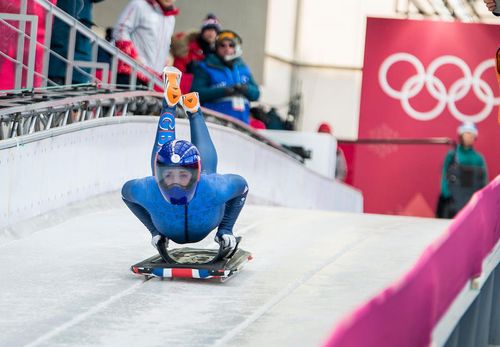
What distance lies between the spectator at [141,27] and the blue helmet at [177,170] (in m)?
5.15

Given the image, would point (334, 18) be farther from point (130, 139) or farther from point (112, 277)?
point (112, 277)

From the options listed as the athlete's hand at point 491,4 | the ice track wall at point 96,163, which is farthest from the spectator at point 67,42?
the athlete's hand at point 491,4

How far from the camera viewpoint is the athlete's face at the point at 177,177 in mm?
6672

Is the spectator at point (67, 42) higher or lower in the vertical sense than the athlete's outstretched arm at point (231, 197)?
higher

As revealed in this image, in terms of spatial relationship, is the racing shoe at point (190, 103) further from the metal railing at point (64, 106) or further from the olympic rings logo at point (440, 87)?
the olympic rings logo at point (440, 87)

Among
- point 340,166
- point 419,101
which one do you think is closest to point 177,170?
point 340,166

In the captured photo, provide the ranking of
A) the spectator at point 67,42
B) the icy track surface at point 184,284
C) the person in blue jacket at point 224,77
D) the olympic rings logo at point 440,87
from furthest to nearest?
the olympic rings logo at point 440,87 → the person in blue jacket at point 224,77 → the spectator at point 67,42 → the icy track surface at point 184,284

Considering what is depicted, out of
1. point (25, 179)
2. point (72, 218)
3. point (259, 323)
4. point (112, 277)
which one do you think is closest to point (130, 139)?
point (72, 218)

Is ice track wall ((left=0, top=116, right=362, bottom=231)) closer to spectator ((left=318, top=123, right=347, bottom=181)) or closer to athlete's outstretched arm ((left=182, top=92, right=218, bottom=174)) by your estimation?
athlete's outstretched arm ((left=182, top=92, right=218, bottom=174))

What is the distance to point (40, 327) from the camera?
5.80 m

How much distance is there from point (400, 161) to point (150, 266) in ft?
38.5

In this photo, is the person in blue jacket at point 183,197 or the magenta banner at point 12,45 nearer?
the person in blue jacket at point 183,197

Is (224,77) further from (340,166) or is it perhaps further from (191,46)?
(340,166)

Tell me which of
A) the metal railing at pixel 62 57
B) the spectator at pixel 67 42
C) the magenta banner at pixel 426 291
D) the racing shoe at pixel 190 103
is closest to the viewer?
the magenta banner at pixel 426 291
